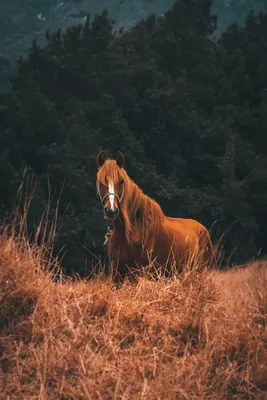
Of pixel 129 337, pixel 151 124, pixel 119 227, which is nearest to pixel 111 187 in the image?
pixel 119 227

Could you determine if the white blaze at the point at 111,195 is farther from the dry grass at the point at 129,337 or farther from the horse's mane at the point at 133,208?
the dry grass at the point at 129,337

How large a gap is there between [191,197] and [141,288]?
20356 millimetres

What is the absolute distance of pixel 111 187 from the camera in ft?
17.8

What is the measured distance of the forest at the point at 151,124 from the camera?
79.3 ft

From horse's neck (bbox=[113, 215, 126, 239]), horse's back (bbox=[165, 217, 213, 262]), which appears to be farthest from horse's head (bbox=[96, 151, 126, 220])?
horse's back (bbox=[165, 217, 213, 262])

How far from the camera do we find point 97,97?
1180 inches

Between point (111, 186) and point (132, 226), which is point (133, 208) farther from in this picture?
point (111, 186)

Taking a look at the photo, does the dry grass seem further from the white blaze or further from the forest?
the forest

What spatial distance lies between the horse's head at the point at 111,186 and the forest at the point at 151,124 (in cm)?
1529

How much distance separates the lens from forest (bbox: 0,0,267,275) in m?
24.2

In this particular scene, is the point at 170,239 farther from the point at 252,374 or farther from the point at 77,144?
the point at 77,144

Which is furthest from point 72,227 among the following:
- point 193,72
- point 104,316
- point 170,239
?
point 104,316

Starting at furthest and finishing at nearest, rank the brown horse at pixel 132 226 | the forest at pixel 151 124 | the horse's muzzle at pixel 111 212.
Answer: the forest at pixel 151 124 < the brown horse at pixel 132 226 < the horse's muzzle at pixel 111 212

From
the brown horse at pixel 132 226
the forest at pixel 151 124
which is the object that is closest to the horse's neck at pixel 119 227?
the brown horse at pixel 132 226
